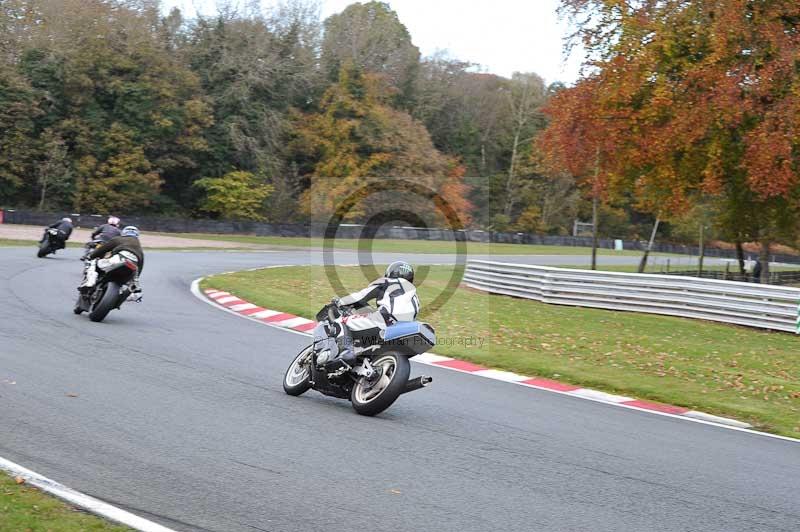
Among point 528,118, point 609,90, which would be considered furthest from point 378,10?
point 609,90

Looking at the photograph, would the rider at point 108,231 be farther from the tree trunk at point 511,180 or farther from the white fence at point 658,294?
the tree trunk at point 511,180

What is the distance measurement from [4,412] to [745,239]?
110ft

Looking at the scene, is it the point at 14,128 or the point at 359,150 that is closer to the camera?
the point at 14,128

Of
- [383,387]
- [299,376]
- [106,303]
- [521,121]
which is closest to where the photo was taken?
[383,387]

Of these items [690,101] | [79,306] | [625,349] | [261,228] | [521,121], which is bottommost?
[625,349]

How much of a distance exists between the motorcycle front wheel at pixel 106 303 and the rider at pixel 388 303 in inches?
245

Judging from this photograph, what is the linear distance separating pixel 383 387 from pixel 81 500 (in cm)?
365

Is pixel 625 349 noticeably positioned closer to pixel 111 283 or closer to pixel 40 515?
pixel 111 283

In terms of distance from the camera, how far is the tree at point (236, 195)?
5800cm

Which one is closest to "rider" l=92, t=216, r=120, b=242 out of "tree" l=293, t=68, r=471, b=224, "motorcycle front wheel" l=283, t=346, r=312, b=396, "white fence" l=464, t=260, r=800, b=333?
"motorcycle front wheel" l=283, t=346, r=312, b=396

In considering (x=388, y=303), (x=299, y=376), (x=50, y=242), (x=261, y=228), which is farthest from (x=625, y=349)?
(x=261, y=228)

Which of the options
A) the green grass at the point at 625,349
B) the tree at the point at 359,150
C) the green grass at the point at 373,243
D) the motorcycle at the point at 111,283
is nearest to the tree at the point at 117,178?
the green grass at the point at 373,243

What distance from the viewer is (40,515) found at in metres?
5.05

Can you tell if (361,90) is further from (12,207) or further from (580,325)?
(580,325)
